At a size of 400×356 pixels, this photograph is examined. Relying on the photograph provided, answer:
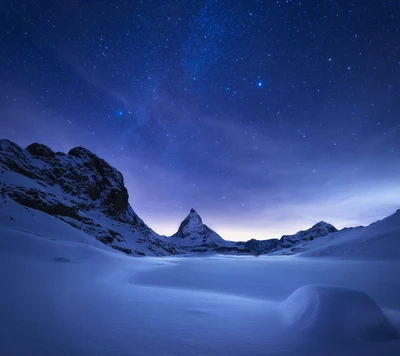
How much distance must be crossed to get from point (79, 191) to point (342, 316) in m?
122

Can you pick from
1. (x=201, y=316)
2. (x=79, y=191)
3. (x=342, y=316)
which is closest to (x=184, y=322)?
(x=201, y=316)

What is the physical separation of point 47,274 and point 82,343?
5.25 m

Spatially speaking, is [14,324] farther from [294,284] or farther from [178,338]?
[294,284]

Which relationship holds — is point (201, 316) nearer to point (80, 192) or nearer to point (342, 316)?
point (342, 316)

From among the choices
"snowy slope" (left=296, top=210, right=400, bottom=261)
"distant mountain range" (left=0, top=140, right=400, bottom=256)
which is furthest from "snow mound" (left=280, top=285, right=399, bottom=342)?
"distant mountain range" (left=0, top=140, right=400, bottom=256)

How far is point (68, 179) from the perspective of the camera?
106 metres

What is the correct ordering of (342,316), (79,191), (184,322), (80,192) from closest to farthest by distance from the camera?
1. (342,316)
2. (184,322)
3. (79,191)
4. (80,192)

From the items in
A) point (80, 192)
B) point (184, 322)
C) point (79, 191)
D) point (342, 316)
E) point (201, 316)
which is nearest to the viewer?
point (342, 316)

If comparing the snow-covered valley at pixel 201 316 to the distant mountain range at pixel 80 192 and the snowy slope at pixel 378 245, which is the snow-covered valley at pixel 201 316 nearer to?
the snowy slope at pixel 378 245

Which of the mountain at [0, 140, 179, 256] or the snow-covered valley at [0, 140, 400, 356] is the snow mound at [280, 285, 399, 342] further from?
the mountain at [0, 140, 179, 256]

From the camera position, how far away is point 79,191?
106 metres

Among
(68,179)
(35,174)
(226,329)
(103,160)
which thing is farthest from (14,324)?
(103,160)

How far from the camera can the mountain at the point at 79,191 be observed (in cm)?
6169

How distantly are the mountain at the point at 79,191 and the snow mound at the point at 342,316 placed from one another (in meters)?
66.3
